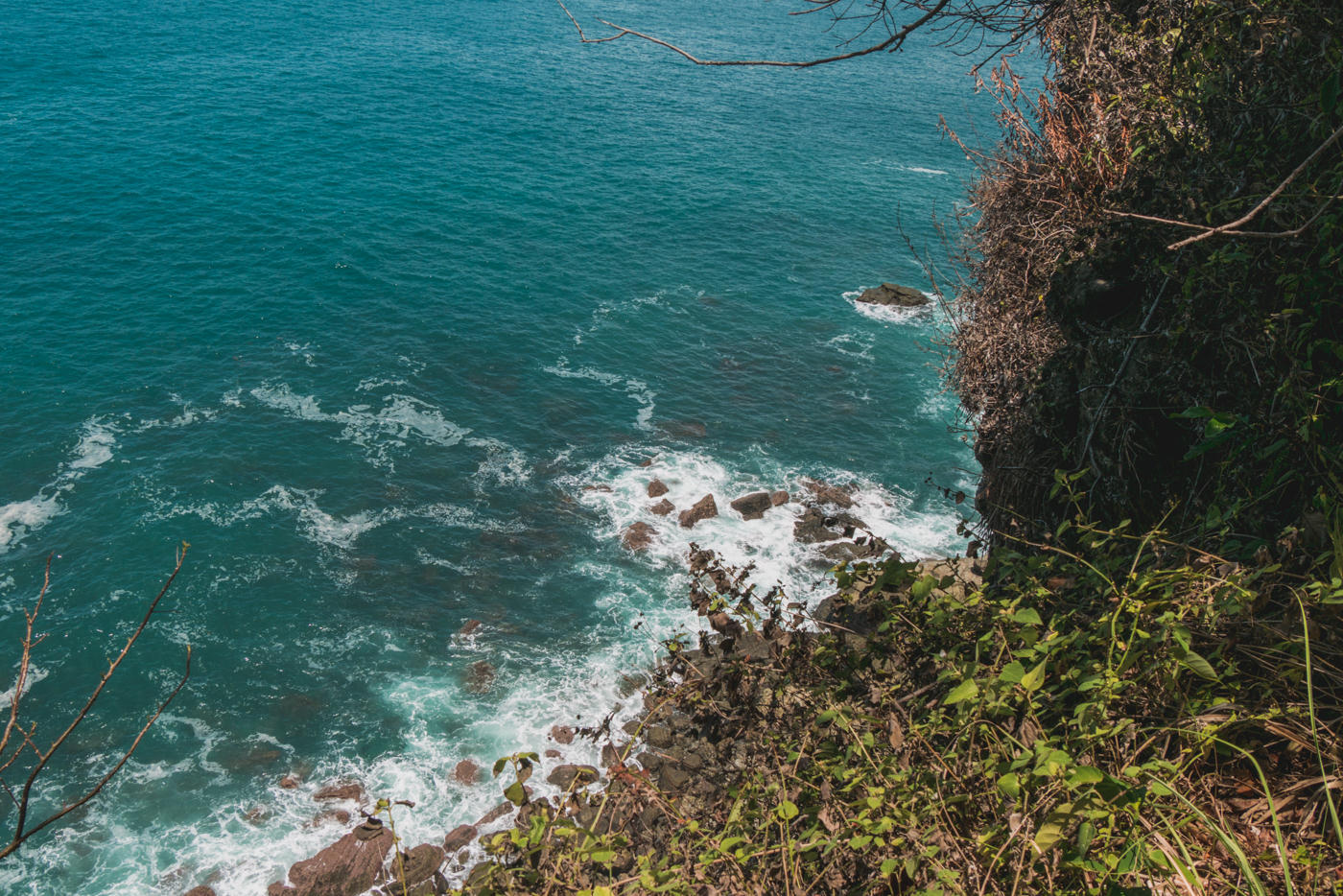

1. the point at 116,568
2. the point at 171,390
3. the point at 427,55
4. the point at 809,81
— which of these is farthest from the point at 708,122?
the point at 116,568

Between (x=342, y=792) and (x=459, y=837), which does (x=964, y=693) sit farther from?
(x=342, y=792)

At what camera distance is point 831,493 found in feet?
107

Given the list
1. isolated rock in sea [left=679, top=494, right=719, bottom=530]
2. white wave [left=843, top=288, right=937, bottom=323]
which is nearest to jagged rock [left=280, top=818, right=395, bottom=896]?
isolated rock in sea [left=679, top=494, right=719, bottom=530]

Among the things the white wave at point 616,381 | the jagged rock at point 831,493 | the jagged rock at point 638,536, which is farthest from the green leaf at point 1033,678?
the white wave at point 616,381

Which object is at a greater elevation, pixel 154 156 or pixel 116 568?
pixel 154 156

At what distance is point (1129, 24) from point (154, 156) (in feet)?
197

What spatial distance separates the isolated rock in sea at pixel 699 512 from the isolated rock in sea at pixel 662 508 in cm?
50

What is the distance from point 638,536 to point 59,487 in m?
20.7

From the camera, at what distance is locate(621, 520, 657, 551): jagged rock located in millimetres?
30188

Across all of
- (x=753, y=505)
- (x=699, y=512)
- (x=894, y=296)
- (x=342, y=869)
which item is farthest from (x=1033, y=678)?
(x=894, y=296)

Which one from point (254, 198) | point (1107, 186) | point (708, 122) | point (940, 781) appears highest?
point (1107, 186)

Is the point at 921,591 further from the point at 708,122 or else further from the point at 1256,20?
the point at 708,122

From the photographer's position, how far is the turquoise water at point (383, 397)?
78.1 ft

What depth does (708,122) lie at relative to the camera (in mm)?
70750
